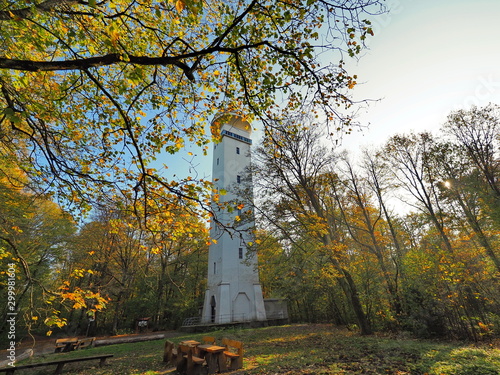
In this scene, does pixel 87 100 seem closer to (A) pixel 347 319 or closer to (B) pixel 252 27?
(B) pixel 252 27

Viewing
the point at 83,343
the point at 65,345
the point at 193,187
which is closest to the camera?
the point at 193,187

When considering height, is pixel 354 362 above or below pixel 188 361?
below

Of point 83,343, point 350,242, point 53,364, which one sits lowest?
point 83,343

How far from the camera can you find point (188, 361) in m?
6.41

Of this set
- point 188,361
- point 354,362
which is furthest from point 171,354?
point 354,362

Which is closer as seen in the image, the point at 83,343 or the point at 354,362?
the point at 354,362

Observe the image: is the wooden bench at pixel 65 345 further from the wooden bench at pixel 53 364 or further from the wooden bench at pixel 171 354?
the wooden bench at pixel 171 354

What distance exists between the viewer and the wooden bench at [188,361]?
20.4ft

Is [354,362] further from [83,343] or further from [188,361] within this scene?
[83,343]

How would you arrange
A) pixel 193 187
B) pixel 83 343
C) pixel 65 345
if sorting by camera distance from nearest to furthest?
pixel 193 187 → pixel 65 345 → pixel 83 343

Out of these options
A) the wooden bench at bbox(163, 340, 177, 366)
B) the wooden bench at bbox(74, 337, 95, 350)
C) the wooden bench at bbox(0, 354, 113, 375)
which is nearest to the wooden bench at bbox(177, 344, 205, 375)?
the wooden bench at bbox(163, 340, 177, 366)

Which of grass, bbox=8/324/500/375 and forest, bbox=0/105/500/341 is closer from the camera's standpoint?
grass, bbox=8/324/500/375

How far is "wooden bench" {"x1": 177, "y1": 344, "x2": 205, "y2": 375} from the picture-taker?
6.22 metres

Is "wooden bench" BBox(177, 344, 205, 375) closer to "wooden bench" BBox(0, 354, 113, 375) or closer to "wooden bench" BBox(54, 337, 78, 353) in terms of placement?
"wooden bench" BBox(0, 354, 113, 375)
